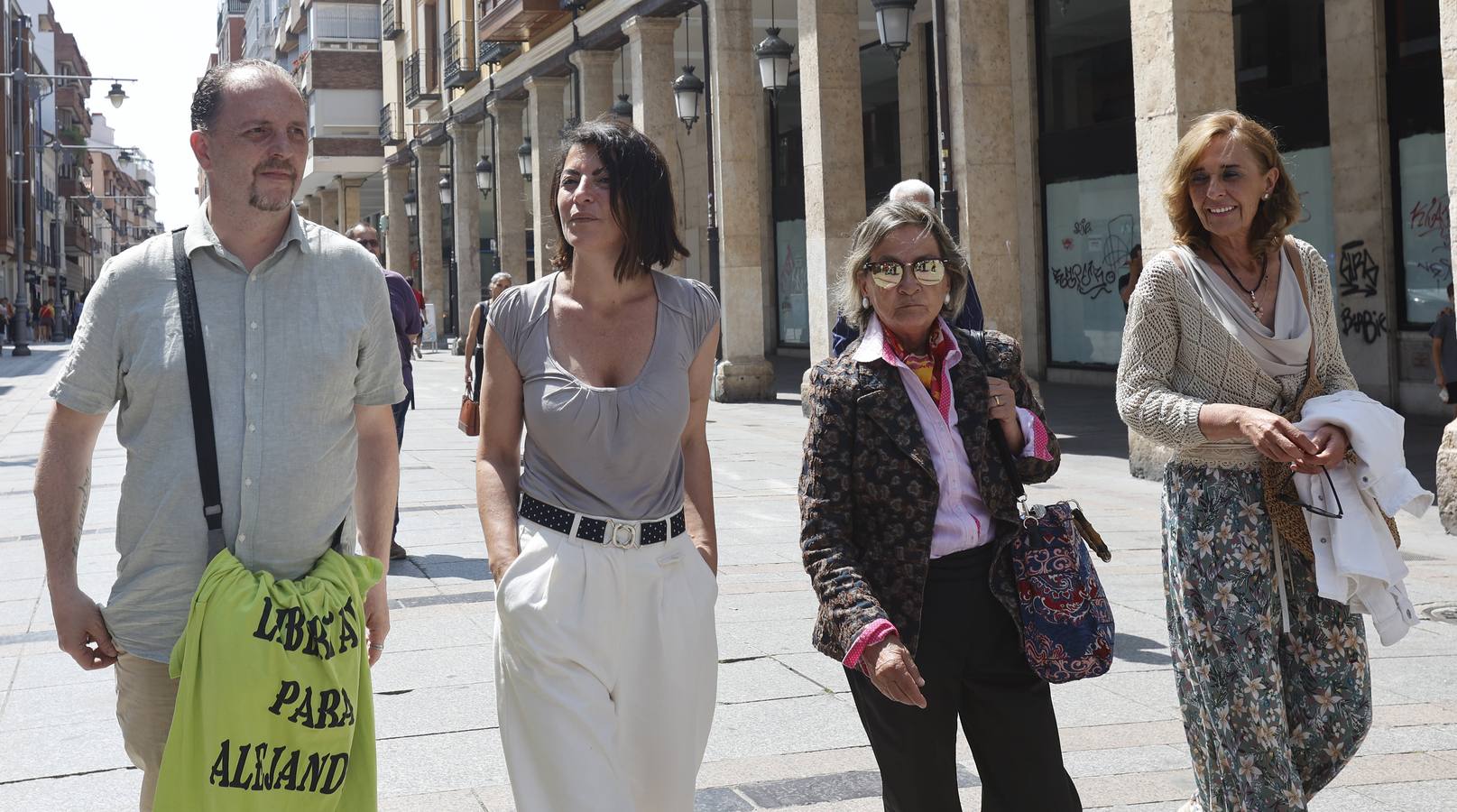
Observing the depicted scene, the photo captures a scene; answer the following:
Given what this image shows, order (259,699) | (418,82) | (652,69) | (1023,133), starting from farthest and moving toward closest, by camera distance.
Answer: (418,82), (652,69), (1023,133), (259,699)

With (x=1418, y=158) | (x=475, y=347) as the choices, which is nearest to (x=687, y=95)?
(x=1418, y=158)

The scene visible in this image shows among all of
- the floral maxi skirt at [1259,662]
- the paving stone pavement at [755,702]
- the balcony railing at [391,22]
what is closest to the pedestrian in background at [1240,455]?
the floral maxi skirt at [1259,662]

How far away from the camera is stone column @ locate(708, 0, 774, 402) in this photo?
68.6 feet

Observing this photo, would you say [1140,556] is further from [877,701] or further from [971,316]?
[877,701]

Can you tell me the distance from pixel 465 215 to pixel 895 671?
112ft

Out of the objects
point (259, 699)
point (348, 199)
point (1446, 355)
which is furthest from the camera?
point (348, 199)

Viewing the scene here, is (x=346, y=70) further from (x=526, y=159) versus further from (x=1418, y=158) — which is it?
(x=1418, y=158)

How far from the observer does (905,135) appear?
25.5 meters

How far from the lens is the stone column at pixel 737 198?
20.9 meters

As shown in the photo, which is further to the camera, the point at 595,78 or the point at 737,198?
the point at 595,78

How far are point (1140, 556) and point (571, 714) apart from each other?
628 cm

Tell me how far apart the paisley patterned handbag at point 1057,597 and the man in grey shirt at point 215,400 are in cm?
129

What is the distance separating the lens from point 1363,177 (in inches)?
646

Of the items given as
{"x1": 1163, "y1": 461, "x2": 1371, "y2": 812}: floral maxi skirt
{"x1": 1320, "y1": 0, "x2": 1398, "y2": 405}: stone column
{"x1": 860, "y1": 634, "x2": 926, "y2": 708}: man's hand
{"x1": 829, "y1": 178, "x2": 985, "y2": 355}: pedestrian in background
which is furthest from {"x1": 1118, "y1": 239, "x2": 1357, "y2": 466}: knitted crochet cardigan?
{"x1": 1320, "y1": 0, "x2": 1398, "y2": 405}: stone column
